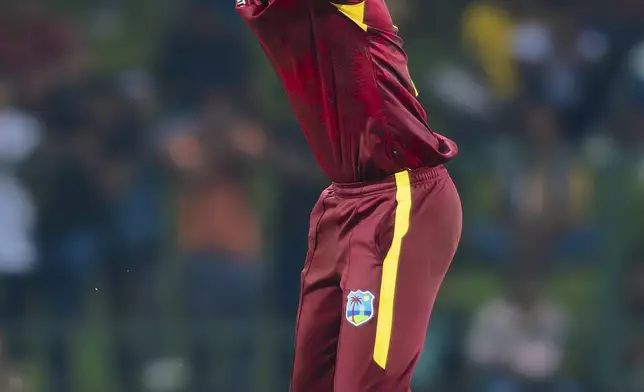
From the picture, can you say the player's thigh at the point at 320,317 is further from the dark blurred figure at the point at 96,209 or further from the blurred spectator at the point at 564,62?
the blurred spectator at the point at 564,62

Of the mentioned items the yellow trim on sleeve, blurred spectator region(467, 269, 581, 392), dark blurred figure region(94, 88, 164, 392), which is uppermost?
the yellow trim on sleeve

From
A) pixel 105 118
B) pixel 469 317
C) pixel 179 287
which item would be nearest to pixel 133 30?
pixel 105 118

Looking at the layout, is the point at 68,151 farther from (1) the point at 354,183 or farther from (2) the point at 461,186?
(1) the point at 354,183

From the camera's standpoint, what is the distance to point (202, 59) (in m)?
6.12

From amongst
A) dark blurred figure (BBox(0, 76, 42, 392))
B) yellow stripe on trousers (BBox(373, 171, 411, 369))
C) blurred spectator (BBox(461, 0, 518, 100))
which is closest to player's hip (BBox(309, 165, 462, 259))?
yellow stripe on trousers (BBox(373, 171, 411, 369))

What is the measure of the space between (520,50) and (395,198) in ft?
10.0

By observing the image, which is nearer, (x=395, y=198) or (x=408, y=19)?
(x=395, y=198)

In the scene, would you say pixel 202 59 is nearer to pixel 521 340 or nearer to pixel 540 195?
pixel 540 195

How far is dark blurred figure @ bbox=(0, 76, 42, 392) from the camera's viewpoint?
19.5 ft

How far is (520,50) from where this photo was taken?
6.23 metres

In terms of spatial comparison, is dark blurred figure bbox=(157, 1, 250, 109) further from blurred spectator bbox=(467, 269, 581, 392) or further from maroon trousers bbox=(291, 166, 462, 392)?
maroon trousers bbox=(291, 166, 462, 392)

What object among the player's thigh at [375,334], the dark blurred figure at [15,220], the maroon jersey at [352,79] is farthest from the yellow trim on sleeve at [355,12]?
the dark blurred figure at [15,220]

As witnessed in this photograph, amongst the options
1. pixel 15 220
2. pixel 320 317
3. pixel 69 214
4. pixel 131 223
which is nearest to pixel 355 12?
pixel 320 317

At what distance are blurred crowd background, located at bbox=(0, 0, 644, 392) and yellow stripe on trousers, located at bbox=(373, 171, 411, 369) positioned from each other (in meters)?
2.64
